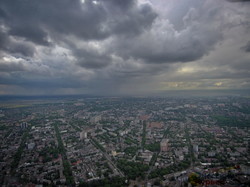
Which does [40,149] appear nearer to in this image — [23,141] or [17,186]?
[23,141]

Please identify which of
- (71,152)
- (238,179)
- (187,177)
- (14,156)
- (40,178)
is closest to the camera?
(238,179)

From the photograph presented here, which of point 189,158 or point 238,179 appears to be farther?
point 189,158

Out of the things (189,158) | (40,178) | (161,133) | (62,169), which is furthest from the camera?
(161,133)

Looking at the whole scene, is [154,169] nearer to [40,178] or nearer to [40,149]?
[40,178]

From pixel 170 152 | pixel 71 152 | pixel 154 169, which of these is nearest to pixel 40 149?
pixel 71 152

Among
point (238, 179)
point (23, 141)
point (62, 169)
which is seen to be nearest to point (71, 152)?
point (62, 169)

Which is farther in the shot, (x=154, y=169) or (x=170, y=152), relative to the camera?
(x=170, y=152)

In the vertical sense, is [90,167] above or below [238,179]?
below

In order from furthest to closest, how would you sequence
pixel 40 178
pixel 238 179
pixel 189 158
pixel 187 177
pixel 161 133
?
pixel 161 133 < pixel 189 158 < pixel 40 178 < pixel 187 177 < pixel 238 179

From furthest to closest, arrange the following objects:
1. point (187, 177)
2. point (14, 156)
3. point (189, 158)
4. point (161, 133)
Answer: point (161, 133), point (14, 156), point (189, 158), point (187, 177)
